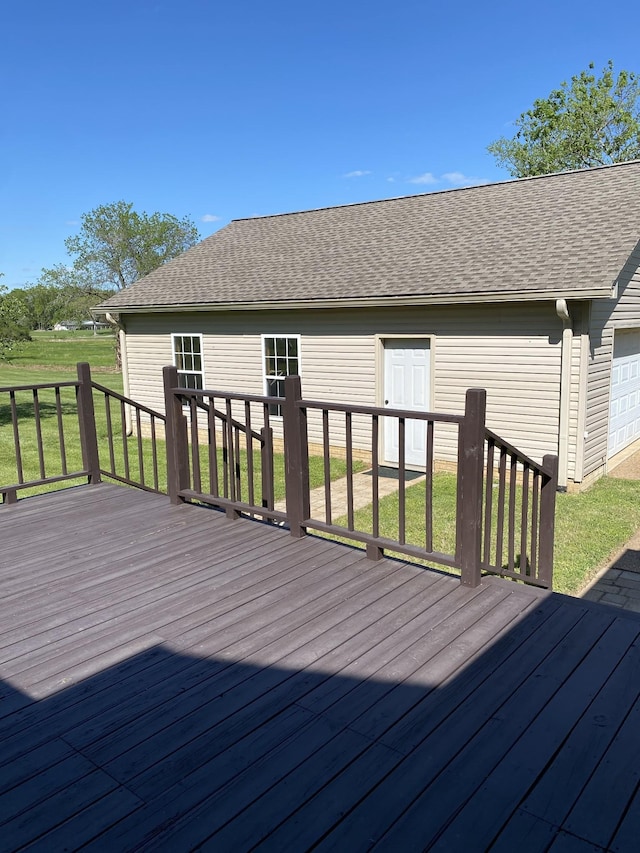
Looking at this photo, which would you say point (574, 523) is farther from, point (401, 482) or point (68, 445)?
point (68, 445)

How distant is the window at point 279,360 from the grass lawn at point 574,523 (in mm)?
3454

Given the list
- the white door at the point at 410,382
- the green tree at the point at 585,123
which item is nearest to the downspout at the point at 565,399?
the white door at the point at 410,382

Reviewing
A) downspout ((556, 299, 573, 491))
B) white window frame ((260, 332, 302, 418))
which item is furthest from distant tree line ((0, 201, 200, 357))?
downspout ((556, 299, 573, 491))

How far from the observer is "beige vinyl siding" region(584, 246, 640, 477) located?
7844 mm

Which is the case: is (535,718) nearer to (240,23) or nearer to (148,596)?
(148,596)

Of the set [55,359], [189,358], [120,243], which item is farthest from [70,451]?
[55,359]

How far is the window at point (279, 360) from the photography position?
1042cm

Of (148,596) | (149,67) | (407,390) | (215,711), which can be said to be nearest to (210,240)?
(149,67)

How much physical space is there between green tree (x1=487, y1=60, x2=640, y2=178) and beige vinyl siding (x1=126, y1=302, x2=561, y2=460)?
17789 mm

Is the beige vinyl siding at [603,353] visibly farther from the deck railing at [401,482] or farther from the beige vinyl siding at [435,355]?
the deck railing at [401,482]

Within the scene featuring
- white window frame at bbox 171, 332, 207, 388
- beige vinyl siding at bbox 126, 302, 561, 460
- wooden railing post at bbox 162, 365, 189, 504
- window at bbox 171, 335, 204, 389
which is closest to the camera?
wooden railing post at bbox 162, 365, 189, 504

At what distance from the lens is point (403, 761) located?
1.99 m

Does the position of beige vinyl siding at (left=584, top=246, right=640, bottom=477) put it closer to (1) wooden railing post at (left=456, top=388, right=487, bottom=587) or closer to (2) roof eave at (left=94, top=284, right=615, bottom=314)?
(2) roof eave at (left=94, top=284, right=615, bottom=314)

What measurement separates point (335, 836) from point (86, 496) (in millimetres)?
4359
